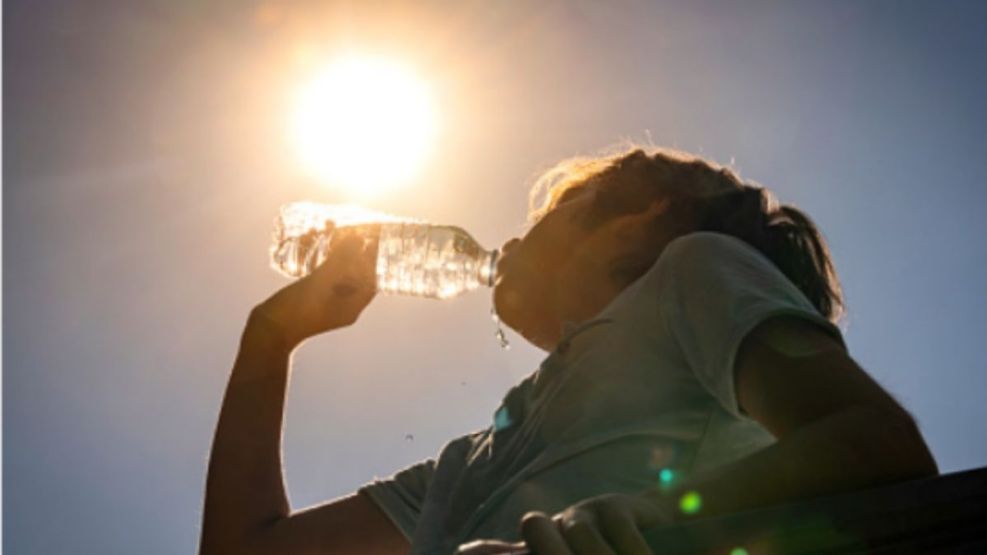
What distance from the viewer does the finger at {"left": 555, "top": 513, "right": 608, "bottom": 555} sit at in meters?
0.75

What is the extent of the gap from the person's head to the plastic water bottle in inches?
56.7

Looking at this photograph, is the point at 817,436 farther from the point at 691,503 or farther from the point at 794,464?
the point at 691,503

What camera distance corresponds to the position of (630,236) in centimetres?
201

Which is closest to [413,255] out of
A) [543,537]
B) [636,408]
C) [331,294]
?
[331,294]

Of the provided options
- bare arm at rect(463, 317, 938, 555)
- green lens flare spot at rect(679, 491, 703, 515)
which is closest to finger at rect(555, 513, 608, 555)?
bare arm at rect(463, 317, 938, 555)

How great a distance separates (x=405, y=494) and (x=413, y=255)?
195cm

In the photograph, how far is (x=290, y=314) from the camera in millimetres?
2410

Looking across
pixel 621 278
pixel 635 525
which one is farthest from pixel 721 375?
pixel 621 278

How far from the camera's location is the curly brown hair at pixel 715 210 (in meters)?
1.90

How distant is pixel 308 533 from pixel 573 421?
0.90 meters

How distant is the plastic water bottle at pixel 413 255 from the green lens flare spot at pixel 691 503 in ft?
9.05

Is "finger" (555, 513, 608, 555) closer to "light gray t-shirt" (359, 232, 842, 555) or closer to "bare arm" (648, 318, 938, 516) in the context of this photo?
"bare arm" (648, 318, 938, 516)

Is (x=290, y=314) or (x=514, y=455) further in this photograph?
(x=290, y=314)

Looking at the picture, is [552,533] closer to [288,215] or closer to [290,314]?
[290,314]
